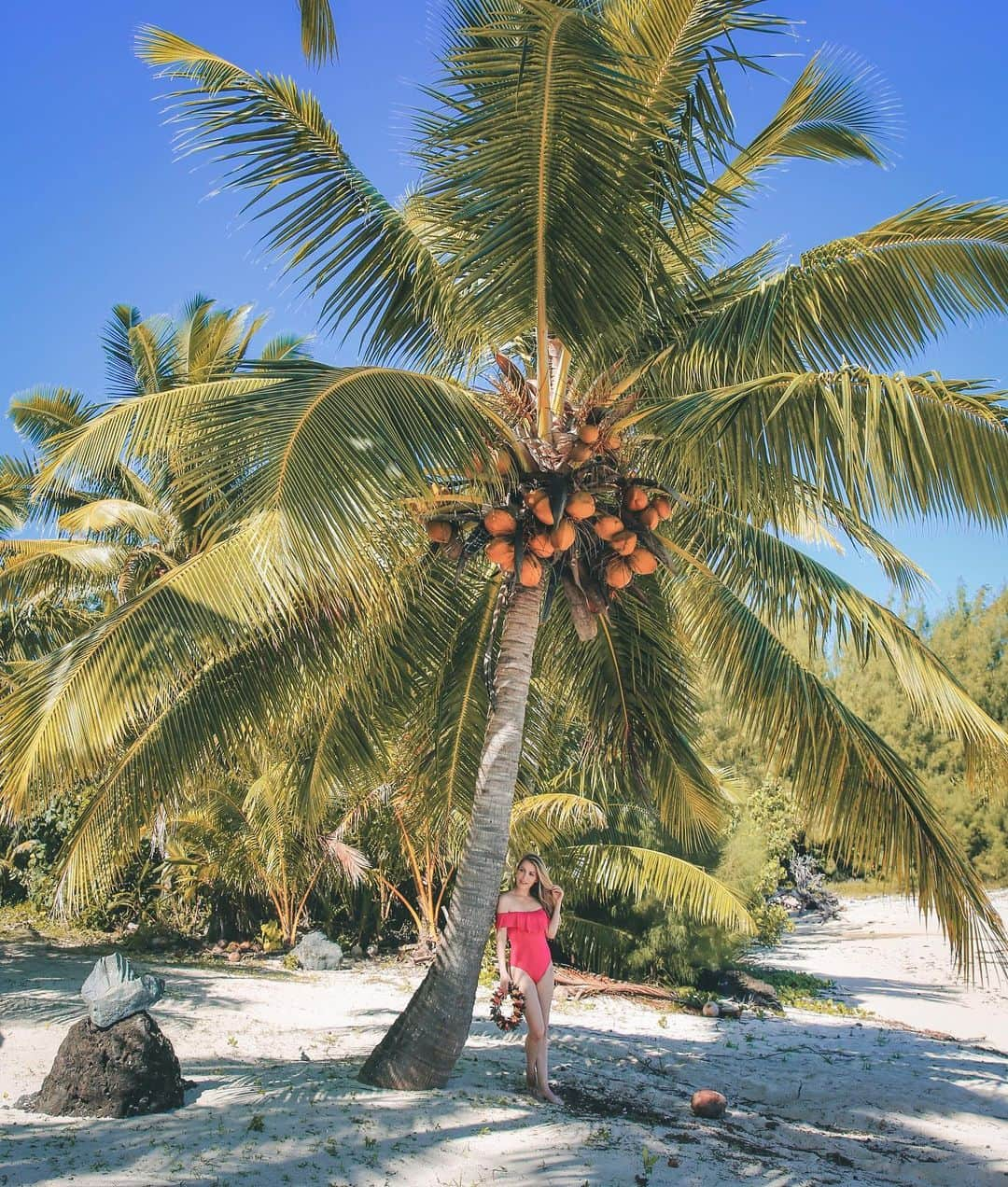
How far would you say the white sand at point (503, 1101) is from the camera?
439 centimetres

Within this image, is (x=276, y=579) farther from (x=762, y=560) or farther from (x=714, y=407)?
(x=762, y=560)

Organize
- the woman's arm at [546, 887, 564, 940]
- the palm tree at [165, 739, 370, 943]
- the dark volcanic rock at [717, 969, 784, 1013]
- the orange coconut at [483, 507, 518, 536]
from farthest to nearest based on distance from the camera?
the palm tree at [165, 739, 370, 943], the dark volcanic rock at [717, 969, 784, 1013], the woman's arm at [546, 887, 564, 940], the orange coconut at [483, 507, 518, 536]

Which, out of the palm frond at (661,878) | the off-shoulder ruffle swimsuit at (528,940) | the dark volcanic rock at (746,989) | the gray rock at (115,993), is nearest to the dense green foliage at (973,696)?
the dark volcanic rock at (746,989)

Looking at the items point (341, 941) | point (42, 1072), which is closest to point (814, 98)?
point (42, 1072)

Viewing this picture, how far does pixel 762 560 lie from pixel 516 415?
6.71 feet

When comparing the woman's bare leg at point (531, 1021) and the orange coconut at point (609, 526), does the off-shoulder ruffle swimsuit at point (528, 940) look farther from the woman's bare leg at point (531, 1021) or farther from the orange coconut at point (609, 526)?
the orange coconut at point (609, 526)

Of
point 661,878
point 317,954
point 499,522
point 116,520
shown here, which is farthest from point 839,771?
point 116,520

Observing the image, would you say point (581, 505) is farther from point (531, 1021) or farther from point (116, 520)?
point (116, 520)

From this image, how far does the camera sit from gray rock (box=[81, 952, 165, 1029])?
527 centimetres

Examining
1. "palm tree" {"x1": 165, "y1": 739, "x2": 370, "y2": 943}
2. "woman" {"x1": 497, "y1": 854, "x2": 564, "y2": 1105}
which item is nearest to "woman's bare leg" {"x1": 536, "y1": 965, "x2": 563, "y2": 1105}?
"woman" {"x1": 497, "y1": 854, "x2": 564, "y2": 1105}

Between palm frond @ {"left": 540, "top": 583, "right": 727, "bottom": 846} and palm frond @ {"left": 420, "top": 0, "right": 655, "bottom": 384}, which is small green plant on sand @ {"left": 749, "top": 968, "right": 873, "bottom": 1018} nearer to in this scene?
palm frond @ {"left": 540, "top": 583, "right": 727, "bottom": 846}

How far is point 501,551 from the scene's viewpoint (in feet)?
19.7

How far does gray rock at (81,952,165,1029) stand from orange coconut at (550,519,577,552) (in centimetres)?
333

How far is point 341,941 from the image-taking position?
15117mm
